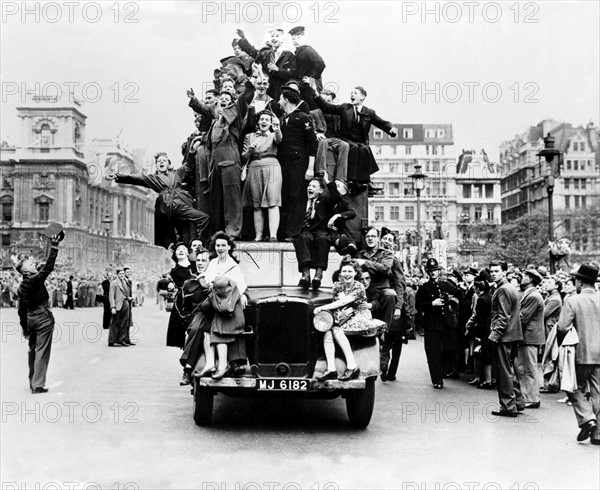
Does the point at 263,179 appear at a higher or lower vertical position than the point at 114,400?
higher

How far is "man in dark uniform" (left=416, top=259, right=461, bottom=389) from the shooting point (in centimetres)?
1322

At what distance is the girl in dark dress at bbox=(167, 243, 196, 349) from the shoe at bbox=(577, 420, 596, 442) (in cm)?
504

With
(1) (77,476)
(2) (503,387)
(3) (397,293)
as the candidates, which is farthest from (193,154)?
(1) (77,476)

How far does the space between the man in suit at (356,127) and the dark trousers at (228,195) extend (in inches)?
94.5

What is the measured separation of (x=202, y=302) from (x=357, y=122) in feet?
19.1

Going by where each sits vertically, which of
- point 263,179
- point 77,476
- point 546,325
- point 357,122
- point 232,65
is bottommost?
point 77,476

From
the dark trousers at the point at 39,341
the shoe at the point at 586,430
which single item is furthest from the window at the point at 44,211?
the shoe at the point at 586,430

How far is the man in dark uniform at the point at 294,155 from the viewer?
12.4 m

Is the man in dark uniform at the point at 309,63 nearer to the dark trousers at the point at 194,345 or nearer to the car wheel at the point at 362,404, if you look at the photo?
the dark trousers at the point at 194,345

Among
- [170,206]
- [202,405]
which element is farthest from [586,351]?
[170,206]

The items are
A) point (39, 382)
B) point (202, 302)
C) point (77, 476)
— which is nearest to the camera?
point (77, 476)

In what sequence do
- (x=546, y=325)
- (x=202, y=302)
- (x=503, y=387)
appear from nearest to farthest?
(x=202, y=302)
(x=503, y=387)
(x=546, y=325)

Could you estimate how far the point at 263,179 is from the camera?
478 inches

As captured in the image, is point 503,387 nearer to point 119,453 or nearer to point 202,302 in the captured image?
point 202,302
